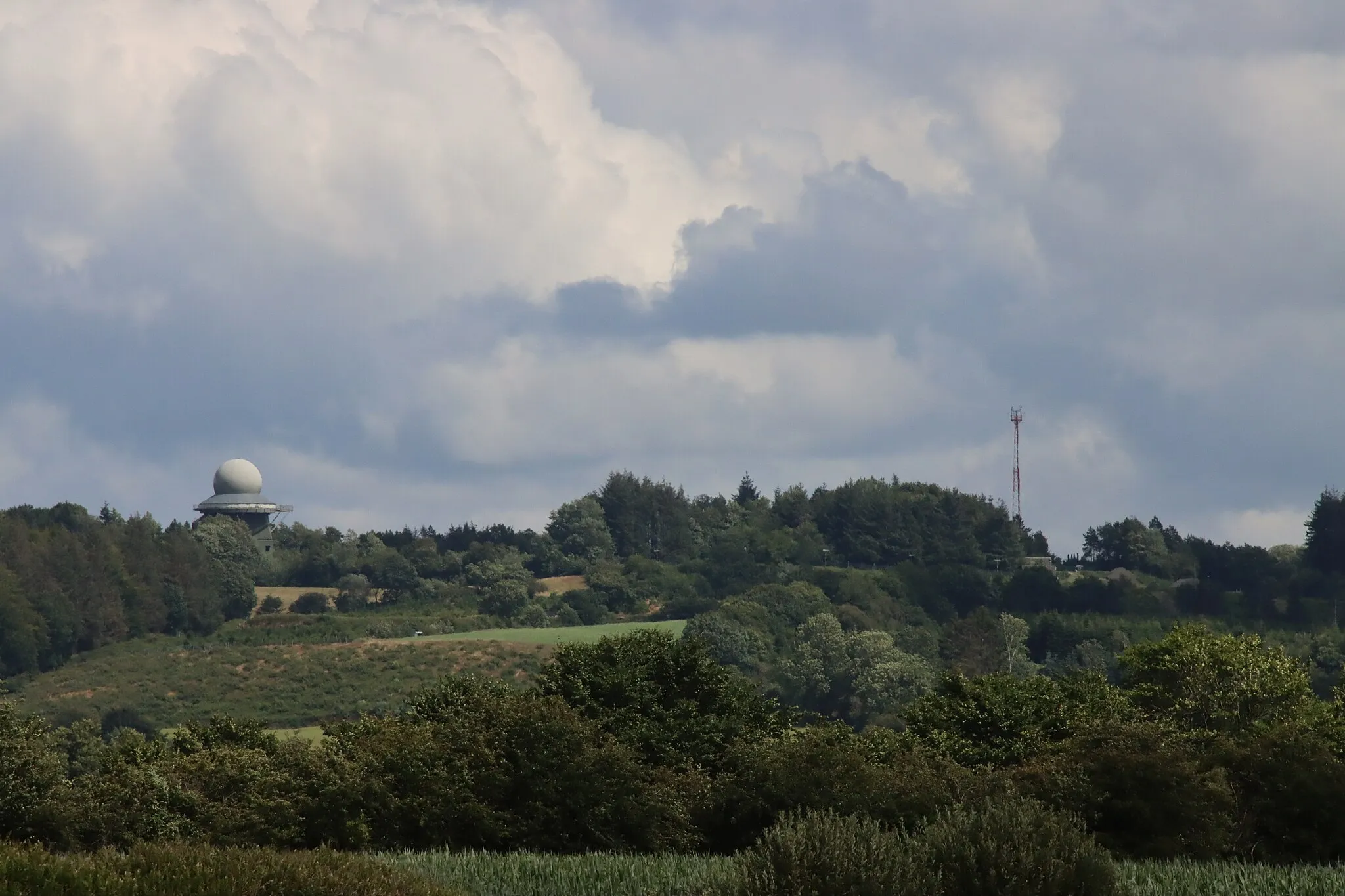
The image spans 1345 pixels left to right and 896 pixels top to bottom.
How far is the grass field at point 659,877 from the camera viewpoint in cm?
3020

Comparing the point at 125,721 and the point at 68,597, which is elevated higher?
the point at 68,597

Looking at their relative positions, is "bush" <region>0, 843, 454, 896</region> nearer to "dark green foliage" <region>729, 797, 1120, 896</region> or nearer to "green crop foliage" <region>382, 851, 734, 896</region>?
"green crop foliage" <region>382, 851, 734, 896</region>

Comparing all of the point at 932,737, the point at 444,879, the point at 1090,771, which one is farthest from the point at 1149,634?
the point at 444,879

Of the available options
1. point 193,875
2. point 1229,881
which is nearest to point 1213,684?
point 1229,881

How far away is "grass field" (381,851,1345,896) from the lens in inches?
1189

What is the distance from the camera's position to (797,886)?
80.4ft

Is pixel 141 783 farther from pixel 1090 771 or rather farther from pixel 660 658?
pixel 1090 771

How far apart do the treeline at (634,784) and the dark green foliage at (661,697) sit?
20 centimetres

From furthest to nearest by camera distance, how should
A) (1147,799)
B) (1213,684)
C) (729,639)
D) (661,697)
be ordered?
(729,639) → (1213,684) → (661,697) → (1147,799)

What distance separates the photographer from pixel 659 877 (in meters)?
33.0

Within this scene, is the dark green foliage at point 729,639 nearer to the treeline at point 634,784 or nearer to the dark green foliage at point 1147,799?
the treeline at point 634,784

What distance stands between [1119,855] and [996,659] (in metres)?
146

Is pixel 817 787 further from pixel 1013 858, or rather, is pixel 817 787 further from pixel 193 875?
pixel 193 875

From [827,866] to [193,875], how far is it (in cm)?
1020
